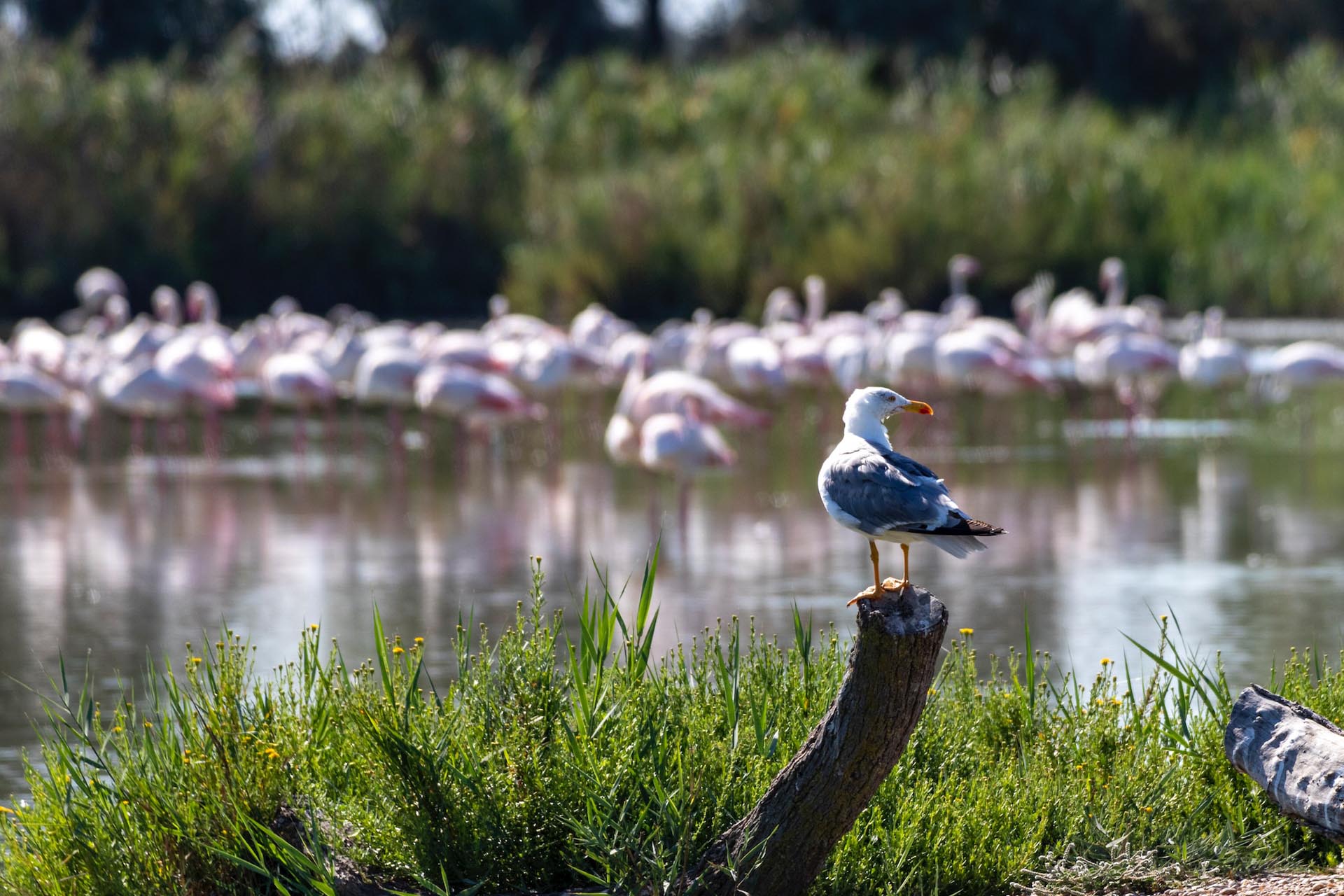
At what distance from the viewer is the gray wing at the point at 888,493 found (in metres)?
4.68

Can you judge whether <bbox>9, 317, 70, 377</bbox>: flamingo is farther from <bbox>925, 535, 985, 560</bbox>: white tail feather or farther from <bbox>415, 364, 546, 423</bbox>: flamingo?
<bbox>925, 535, 985, 560</bbox>: white tail feather

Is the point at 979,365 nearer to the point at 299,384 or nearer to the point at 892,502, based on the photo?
the point at 299,384

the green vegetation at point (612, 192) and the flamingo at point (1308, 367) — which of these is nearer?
the flamingo at point (1308, 367)

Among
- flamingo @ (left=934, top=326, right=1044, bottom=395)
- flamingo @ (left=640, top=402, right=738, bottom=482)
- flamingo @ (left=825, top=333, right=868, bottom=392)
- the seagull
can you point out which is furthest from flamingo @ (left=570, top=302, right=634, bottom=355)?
the seagull

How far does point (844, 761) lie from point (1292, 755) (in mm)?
1193

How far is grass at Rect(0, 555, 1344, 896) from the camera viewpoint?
15.7ft

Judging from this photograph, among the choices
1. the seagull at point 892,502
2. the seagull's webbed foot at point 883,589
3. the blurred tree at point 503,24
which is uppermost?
the blurred tree at point 503,24

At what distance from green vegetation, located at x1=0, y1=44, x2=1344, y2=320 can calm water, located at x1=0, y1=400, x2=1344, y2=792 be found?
1061cm

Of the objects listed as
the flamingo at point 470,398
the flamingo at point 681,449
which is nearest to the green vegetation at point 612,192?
the flamingo at point 470,398

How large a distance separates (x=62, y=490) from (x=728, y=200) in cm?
1490

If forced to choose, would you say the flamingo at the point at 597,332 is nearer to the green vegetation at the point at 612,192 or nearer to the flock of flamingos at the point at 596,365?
the flock of flamingos at the point at 596,365

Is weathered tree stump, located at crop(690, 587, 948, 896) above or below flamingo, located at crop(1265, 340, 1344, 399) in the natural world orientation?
below

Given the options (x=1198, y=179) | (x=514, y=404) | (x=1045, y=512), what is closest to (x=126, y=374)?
(x=514, y=404)

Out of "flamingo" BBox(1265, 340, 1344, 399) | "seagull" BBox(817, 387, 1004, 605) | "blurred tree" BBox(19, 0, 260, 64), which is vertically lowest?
"seagull" BBox(817, 387, 1004, 605)
